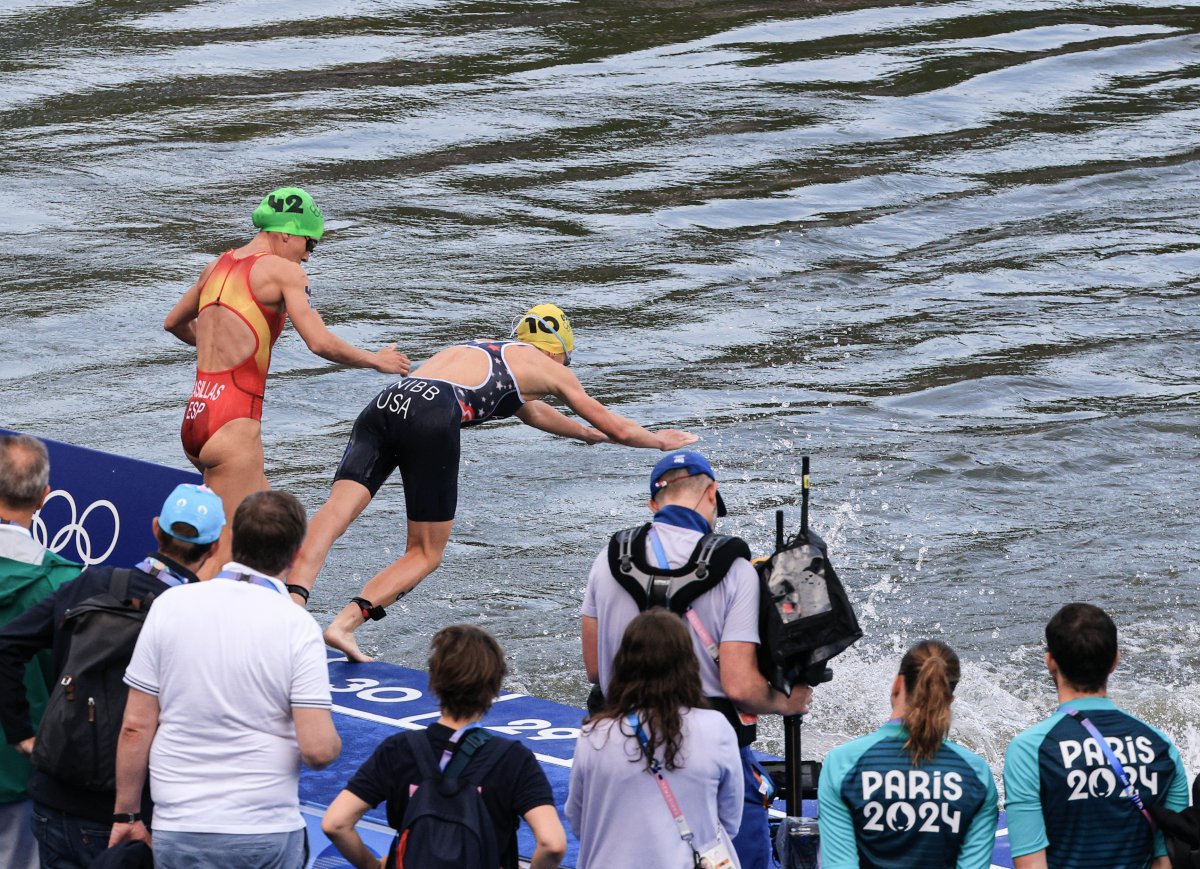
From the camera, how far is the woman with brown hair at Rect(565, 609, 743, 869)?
4312 millimetres

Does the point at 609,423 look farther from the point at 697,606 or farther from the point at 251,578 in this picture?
the point at 251,578

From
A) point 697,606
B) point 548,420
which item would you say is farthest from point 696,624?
point 548,420

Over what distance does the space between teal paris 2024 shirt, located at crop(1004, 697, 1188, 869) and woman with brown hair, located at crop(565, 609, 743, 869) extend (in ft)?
2.46

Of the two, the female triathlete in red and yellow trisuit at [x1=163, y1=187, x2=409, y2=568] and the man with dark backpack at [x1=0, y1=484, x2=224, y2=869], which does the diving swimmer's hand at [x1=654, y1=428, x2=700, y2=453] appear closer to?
the female triathlete in red and yellow trisuit at [x1=163, y1=187, x2=409, y2=568]

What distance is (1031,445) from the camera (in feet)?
44.0

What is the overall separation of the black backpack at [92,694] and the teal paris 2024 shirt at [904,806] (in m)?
1.86

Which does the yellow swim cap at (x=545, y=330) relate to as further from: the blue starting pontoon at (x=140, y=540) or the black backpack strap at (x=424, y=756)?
the black backpack strap at (x=424, y=756)

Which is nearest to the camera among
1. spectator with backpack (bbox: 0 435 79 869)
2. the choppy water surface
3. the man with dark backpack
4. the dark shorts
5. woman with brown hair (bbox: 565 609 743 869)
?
woman with brown hair (bbox: 565 609 743 869)

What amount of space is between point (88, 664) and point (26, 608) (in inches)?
17.8

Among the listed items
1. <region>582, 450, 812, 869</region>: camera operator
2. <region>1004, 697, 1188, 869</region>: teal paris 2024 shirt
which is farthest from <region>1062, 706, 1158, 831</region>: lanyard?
<region>582, 450, 812, 869</region>: camera operator

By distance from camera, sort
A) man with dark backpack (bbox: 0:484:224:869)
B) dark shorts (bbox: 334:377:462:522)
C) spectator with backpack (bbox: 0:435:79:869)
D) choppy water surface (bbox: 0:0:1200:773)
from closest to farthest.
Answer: man with dark backpack (bbox: 0:484:224:869)
spectator with backpack (bbox: 0:435:79:869)
dark shorts (bbox: 334:377:462:522)
choppy water surface (bbox: 0:0:1200:773)

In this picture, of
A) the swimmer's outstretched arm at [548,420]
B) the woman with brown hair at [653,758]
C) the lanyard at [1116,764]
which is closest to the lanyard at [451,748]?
the woman with brown hair at [653,758]

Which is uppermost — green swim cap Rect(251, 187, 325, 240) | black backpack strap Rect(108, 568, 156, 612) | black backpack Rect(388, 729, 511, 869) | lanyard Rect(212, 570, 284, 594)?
green swim cap Rect(251, 187, 325, 240)

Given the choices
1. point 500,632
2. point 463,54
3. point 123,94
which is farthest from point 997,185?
point 500,632
